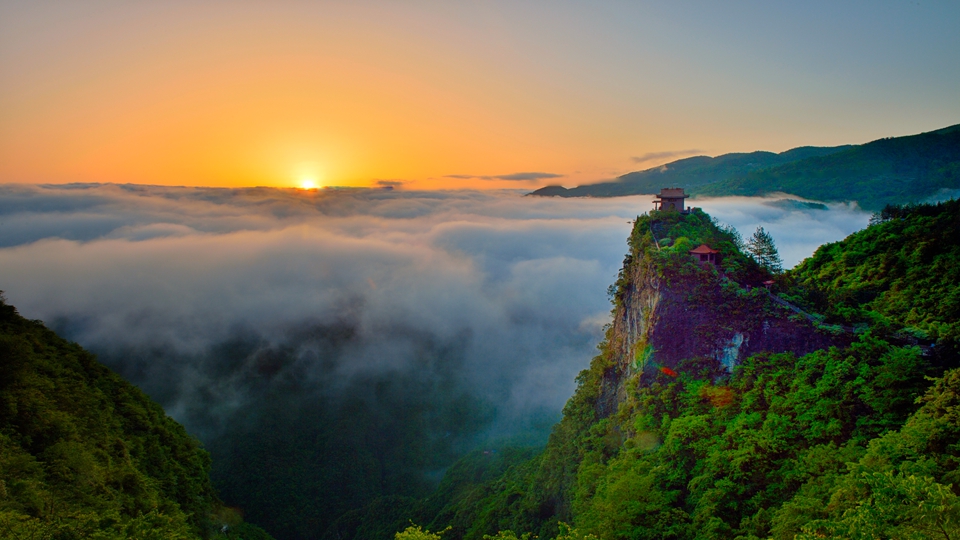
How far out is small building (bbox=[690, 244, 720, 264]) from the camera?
37938mm

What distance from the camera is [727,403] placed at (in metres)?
30.4

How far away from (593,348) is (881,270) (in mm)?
110378

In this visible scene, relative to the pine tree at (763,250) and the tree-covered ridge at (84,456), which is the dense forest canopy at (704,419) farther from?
the pine tree at (763,250)

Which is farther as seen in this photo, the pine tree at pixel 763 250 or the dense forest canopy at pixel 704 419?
the pine tree at pixel 763 250

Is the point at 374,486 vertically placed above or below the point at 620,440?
below

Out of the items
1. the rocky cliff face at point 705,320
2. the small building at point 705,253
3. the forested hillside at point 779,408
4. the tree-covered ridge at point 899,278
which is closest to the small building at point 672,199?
the forested hillside at point 779,408

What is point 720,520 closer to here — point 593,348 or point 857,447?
point 857,447

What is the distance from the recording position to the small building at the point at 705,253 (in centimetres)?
3794

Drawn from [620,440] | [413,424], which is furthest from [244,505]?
[620,440]

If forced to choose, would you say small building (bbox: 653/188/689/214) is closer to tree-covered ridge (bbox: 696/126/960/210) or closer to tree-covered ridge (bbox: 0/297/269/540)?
tree-covered ridge (bbox: 0/297/269/540)

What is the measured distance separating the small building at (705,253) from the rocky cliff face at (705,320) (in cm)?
80

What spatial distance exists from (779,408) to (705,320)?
29.0 ft

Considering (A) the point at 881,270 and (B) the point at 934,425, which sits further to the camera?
(A) the point at 881,270

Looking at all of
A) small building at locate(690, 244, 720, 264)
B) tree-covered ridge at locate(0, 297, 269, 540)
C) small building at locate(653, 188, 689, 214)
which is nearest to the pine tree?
small building at locate(690, 244, 720, 264)
